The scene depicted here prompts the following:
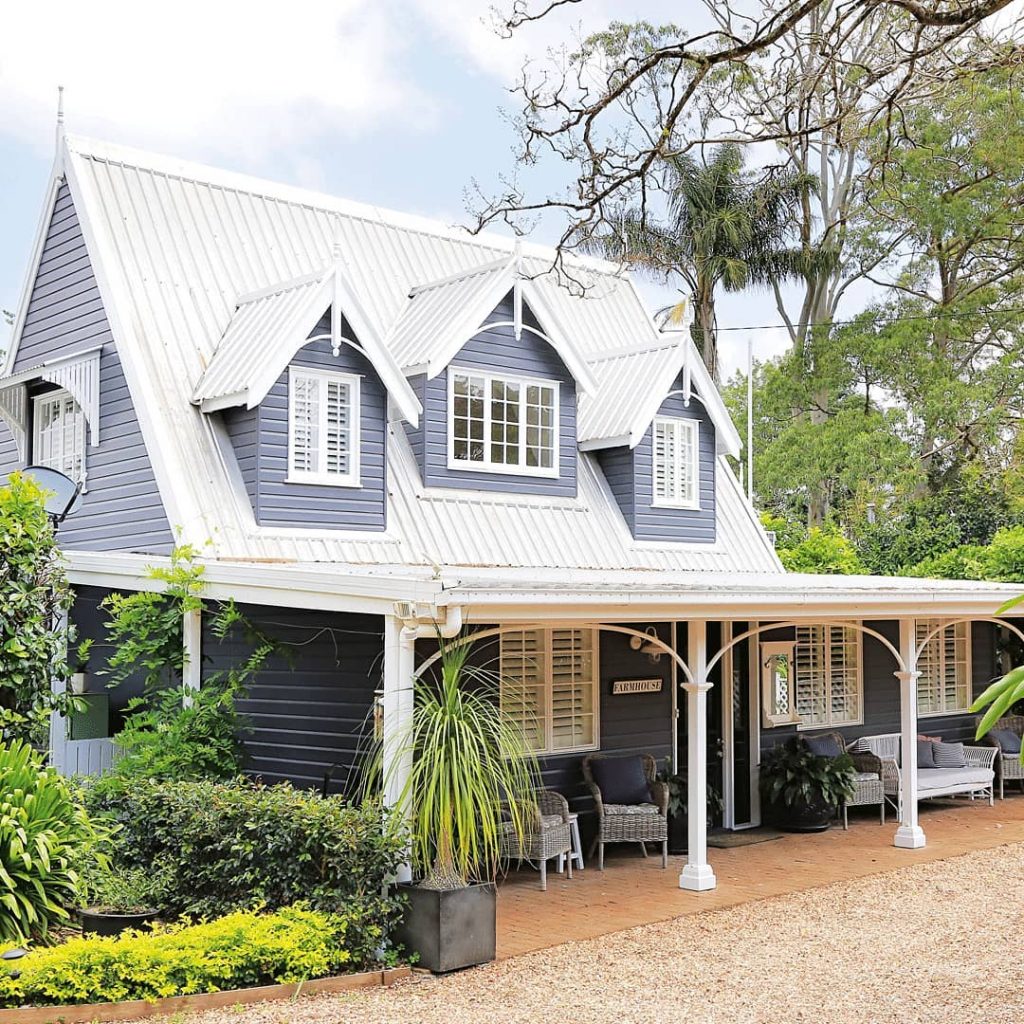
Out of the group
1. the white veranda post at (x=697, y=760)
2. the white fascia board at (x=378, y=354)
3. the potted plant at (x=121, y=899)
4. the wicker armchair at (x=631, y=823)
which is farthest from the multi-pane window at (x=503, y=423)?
the potted plant at (x=121, y=899)

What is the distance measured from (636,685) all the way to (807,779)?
2170 mm

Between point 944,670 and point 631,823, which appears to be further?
point 944,670

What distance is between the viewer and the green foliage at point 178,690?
10.4 m

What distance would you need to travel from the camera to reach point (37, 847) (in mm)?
8367

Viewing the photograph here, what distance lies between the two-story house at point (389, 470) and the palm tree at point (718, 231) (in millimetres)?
14853

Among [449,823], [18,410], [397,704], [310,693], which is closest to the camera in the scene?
[449,823]

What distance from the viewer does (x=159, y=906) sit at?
28.5ft

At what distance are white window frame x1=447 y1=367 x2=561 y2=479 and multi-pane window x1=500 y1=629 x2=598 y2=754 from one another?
7.16 feet

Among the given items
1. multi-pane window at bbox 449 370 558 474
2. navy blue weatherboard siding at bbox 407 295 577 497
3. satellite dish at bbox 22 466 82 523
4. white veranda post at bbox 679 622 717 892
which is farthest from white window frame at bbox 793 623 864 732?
satellite dish at bbox 22 466 82 523

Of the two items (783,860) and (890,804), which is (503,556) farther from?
(890,804)

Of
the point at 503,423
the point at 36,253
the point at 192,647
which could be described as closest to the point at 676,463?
the point at 503,423

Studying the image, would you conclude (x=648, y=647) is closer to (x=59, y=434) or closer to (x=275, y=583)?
(x=275, y=583)

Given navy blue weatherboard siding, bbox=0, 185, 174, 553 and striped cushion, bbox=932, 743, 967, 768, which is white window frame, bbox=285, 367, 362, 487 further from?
striped cushion, bbox=932, 743, 967, 768

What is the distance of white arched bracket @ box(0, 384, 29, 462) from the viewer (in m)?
14.5
